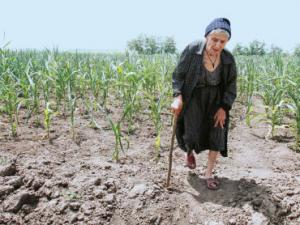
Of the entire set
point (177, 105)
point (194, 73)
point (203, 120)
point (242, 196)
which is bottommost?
point (242, 196)

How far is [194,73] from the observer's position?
8.36ft

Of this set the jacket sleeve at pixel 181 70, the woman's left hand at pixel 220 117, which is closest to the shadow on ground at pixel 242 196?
the woman's left hand at pixel 220 117

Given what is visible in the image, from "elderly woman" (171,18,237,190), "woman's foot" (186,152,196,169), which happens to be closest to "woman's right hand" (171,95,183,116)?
"elderly woman" (171,18,237,190)

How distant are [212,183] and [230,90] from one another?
0.63 metres

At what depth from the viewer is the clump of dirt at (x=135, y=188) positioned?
2402mm

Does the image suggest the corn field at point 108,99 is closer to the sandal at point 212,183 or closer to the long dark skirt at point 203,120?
the long dark skirt at point 203,120

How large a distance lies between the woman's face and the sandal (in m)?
0.86

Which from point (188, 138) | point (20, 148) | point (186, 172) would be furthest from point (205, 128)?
point (20, 148)

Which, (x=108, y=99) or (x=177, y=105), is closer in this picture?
(x=177, y=105)

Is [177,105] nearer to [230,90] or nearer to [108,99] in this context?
[230,90]

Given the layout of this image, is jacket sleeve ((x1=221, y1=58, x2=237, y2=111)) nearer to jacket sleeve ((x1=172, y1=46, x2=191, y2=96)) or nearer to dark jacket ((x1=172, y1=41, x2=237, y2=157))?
dark jacket ((x1=172, y1=41, x2=237, y2=157))

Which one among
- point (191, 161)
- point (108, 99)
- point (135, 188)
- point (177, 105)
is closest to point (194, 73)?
point (177, 105)

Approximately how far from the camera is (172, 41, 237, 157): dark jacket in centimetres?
254

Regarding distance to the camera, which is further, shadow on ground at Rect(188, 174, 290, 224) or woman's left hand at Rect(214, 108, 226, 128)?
woman's left hand at Rect(214, 108, 226, 128)
